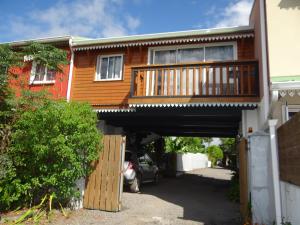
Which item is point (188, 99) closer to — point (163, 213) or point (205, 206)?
point (205, 206)

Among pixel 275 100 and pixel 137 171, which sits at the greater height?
pixel 275 100

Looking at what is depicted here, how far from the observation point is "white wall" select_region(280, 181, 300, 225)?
207 inches

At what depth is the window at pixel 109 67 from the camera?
12477 mm

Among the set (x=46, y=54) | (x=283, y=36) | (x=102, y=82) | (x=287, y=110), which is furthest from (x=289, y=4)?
(x=46, y=54)

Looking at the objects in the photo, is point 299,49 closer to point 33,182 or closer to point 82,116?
point 82,116

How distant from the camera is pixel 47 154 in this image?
8266 mm

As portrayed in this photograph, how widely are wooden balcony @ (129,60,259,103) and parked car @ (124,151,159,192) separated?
3000mm

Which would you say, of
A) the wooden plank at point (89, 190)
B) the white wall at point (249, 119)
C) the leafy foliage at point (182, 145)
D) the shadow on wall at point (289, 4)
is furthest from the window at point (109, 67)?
the leafy foliage at point (182, 145)

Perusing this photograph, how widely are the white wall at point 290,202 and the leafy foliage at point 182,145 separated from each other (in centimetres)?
2064

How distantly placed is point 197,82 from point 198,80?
0.35m

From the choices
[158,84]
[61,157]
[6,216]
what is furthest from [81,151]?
[158,84]

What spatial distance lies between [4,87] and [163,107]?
5.31 m

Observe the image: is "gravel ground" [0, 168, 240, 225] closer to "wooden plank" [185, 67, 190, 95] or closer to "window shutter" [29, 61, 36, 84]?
"wooden plank" [185, 67, 190, 95]

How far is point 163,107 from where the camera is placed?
1029cm
